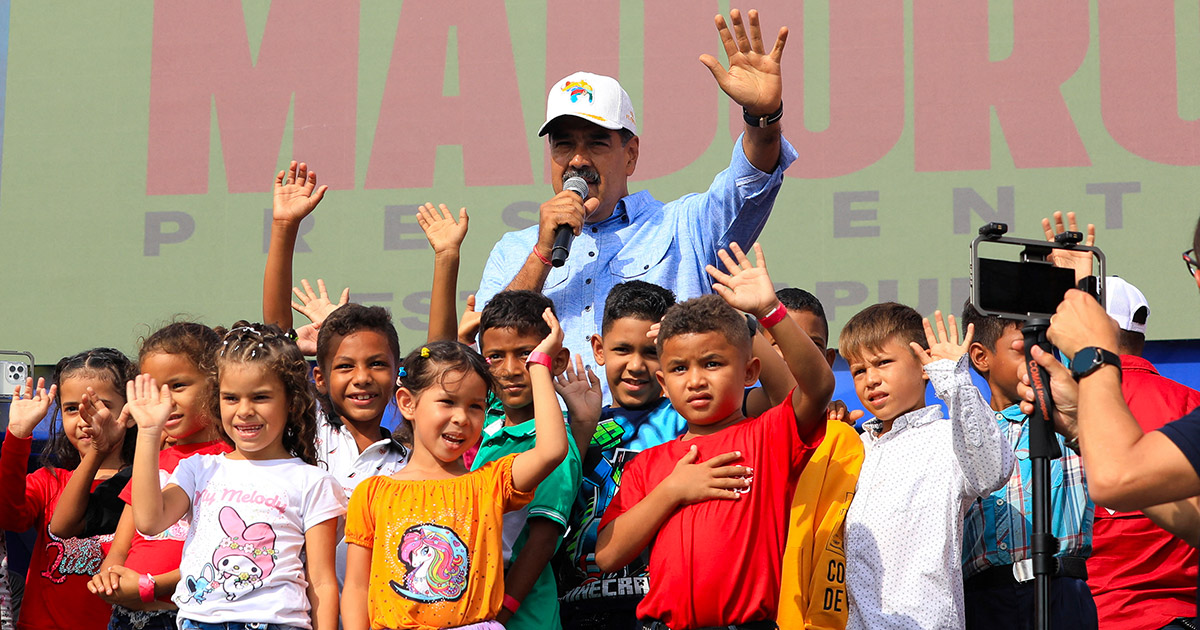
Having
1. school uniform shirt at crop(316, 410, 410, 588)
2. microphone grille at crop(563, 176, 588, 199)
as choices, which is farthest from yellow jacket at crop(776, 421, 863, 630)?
microphone grille at crop(563, 176, 588, 199)

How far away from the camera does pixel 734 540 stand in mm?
2539

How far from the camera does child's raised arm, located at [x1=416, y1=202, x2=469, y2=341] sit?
371 cm

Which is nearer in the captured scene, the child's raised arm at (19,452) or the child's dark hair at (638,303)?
the child's dark hair at (638,303)

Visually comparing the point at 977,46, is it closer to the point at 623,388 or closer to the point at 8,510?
the point at 623,388

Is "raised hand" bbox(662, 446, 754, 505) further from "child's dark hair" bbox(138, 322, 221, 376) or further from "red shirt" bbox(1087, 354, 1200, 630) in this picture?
"child's dark hair" bbox(138, 322, 221, 376)

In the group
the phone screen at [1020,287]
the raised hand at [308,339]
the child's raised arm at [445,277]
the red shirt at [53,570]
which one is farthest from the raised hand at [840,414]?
the red shirt at [53,570]

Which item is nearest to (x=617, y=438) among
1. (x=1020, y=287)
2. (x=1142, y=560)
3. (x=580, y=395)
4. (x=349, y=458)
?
(x=580, y=395)

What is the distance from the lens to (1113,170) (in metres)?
5.74

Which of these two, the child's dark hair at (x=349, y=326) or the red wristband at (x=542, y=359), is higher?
the child's dark hair at (x=349, y=326)

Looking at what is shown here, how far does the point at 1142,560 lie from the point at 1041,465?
80cm

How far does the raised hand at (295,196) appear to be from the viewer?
386 centimetres

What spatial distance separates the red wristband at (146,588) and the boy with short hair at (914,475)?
168 cm

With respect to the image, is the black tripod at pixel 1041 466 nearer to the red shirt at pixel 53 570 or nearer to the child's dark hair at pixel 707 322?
the child's dark hair at pixel 707 322

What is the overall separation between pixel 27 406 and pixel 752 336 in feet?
6.91
